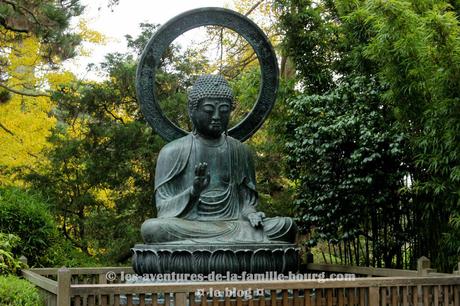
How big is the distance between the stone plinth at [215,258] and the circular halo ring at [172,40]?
173 centimetres

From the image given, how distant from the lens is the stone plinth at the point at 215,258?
6254mm

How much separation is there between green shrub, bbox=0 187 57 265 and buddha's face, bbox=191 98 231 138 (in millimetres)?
3098

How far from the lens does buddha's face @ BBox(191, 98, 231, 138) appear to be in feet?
23.3

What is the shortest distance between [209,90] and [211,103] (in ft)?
0.47

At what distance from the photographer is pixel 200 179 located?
662 cm

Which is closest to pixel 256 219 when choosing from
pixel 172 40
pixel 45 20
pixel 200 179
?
pixel 200 179

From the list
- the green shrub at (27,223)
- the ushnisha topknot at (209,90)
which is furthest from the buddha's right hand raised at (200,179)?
the green shrub at (27,223)

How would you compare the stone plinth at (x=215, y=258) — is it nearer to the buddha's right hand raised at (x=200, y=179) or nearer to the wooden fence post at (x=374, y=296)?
the buddha's right hand raised at (x=200, y=179)

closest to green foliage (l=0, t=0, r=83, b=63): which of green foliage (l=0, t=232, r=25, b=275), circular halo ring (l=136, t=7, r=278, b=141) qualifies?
circular halo ring (l=136, t=7, r=278, b=141)

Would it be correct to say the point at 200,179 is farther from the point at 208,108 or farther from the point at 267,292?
the point at 267,292

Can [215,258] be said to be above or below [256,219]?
below

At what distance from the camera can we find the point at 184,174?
7254 millimetres

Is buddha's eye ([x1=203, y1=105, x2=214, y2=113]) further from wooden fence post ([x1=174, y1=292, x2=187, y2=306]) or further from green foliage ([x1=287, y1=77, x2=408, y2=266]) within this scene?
wooden fence post ([x1=174, y1=292, x2=187, y2=306])

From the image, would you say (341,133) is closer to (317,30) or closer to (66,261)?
→ (317,30)
